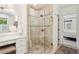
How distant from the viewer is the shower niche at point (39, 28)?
1.18 meters

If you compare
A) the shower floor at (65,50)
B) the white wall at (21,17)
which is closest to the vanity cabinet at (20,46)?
the white wall at (21,17)

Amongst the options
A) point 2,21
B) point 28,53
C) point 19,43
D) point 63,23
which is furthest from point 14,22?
point 63,23

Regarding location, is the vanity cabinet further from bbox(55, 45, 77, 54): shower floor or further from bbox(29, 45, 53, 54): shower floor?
bbox(55, 45, 77, 54): shower floor

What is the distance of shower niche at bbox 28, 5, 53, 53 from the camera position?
3.88 feet

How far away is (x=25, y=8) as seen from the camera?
1.18 meters

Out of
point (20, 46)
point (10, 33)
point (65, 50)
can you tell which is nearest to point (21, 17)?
point (10, 33)

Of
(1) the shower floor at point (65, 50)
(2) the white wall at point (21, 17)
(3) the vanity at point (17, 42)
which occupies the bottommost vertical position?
(1) the shower floor at point (65, 50)

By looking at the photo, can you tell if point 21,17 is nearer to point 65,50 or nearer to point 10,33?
point 10,33

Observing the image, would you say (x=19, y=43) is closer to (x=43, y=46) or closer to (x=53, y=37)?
(x=43, y=46)

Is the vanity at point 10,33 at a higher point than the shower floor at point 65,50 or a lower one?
higher

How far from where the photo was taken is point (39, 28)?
1.19m

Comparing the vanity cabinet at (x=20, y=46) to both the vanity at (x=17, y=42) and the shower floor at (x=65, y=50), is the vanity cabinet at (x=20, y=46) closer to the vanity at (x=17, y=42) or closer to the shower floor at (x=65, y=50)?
the vanity at (x=17, y=42)

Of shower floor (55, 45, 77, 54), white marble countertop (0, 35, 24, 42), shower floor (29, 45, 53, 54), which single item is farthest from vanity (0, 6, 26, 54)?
shower floor (55, 45, 77, 54)

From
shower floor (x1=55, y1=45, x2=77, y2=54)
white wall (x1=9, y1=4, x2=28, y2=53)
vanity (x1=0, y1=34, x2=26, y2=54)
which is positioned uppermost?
white wall (x1=9, y1=4, x2=28, y2=53)
